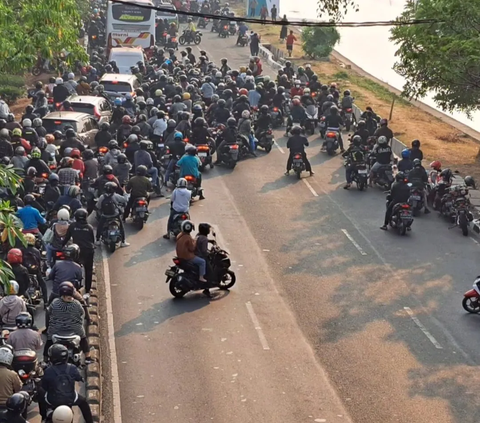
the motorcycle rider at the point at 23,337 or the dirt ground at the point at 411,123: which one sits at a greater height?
the motorcycle rider at the point at 23,337

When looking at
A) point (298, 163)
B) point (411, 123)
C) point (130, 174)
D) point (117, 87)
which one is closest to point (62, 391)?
point (130, 174)

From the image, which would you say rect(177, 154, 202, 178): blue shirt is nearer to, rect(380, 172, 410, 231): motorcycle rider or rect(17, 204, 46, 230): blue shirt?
rect(380, 172, 410, 231): motorcycle rider

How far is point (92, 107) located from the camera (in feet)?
101

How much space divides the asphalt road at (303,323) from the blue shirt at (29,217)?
1.82 meters

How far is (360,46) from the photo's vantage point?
255 feet

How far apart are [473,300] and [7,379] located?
9080 millimetres

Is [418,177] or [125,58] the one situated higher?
[418,177]

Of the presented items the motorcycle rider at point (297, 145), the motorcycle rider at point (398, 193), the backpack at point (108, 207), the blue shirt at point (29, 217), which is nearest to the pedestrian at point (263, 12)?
the motorcycle rider at point (297, 145)

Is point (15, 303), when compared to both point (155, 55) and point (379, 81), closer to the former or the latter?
point (155, 55)

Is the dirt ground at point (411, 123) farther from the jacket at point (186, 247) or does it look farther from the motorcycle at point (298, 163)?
the jacket at point (186, 247)

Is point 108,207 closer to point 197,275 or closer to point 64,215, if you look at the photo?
point 64,215

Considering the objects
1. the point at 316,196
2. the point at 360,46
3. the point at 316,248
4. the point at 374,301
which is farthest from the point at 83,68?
the point at 360,46

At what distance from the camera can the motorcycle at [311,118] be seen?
34.1 metres

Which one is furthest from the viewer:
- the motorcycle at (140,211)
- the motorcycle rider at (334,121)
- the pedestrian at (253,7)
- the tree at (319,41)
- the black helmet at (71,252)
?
the pedestrian at (253,7)
